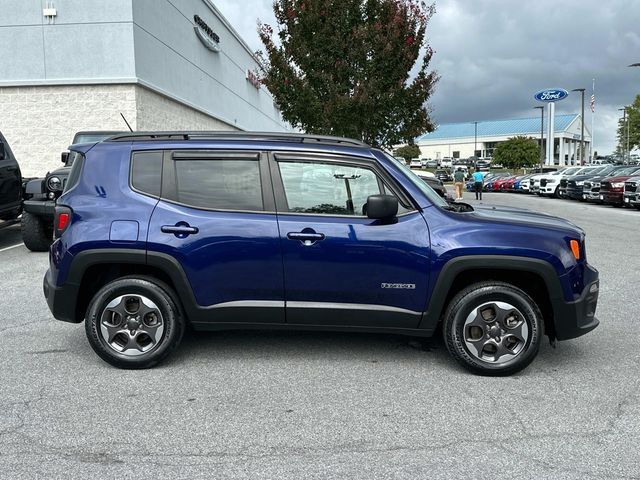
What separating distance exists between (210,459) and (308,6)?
19823mm

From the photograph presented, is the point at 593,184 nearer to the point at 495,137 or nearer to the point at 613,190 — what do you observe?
the point at 613,190

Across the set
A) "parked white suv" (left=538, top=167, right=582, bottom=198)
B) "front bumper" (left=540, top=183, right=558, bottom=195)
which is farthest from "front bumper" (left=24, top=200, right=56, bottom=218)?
"front bumper" (left=540, top=183, right=558, bottom=195)

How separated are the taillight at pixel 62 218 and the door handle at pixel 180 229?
2.45 ft

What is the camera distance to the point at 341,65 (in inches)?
819

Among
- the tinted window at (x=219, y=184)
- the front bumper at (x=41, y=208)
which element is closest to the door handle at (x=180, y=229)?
the tinted window at (x=219, y=184)

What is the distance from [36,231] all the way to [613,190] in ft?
64.8

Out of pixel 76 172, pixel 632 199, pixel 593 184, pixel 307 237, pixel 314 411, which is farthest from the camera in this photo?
pixel 593 184

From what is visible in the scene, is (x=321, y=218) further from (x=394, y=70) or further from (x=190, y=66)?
(x=190, y=66)

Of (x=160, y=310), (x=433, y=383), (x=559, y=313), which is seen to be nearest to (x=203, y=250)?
(x=160, y=310)

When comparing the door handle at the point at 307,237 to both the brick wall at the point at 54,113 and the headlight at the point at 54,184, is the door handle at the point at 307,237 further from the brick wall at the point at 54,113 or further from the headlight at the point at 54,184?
the brick wall at the point at 54,113

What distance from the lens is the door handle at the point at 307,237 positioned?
4227mm

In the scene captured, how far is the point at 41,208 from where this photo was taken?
9602 mm

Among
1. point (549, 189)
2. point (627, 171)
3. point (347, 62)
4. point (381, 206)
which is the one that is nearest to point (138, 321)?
point (381, 206)

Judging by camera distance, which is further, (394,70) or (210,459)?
(394,70)
